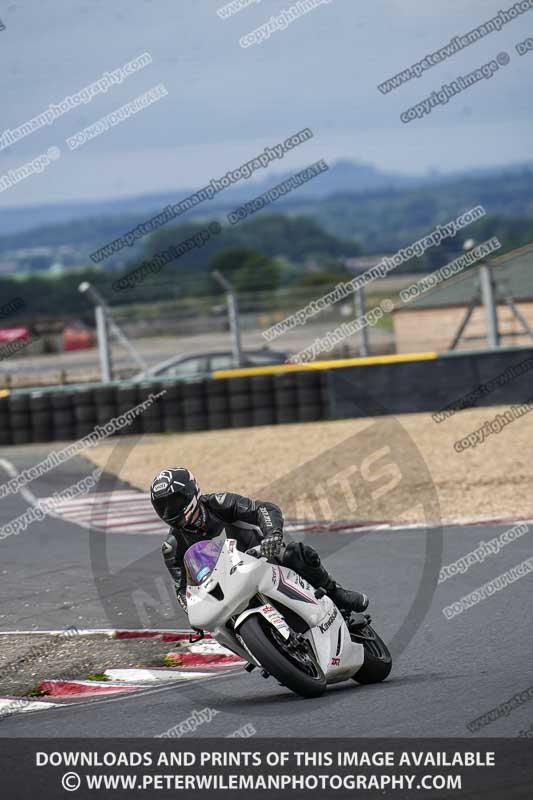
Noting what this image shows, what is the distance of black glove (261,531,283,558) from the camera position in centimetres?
663

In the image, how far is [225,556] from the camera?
21.7 feet

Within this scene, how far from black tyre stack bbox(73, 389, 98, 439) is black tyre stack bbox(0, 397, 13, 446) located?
1.11m

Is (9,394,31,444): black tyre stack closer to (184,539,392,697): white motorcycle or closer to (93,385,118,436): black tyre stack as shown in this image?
(93,385,118,436): black tyre stack

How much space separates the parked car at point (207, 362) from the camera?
22.1m

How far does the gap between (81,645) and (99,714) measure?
1.98m

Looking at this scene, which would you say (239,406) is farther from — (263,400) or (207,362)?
(207,362)

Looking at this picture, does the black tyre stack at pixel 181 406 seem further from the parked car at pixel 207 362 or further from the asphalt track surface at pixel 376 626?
the asphalt track surface at pixel 376 626
